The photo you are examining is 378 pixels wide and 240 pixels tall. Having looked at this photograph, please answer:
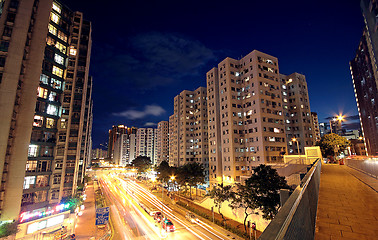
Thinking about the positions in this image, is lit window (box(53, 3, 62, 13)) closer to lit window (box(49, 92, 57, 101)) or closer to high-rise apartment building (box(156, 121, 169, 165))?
lit window (box(49, 92, 57, 101))

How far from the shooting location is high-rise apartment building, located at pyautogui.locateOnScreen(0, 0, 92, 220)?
29203 mm

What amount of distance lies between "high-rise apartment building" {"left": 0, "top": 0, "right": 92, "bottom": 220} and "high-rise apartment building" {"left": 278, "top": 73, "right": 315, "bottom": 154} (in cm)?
6985

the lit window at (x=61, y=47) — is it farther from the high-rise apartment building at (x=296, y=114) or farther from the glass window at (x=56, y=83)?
the high-rise apartment building at (x=296, y=114)

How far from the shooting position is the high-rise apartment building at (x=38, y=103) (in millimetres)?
29203

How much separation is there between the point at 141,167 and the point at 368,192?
99.9 m

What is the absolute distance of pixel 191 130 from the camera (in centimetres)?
8919

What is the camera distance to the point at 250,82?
5972 centimetres

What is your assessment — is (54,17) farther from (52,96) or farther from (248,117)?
(248,117)

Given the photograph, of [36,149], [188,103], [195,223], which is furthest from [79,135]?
[188,103]

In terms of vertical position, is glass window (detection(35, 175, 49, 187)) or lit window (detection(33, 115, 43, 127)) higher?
lit window (detection(33, 115, 43, 127))

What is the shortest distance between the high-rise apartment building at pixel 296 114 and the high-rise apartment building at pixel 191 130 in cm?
3381

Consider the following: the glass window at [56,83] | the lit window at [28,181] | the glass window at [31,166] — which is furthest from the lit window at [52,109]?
the lit window at [28,181]

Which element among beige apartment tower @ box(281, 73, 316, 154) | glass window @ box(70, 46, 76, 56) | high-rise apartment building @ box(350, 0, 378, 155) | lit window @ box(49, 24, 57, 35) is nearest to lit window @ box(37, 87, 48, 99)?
glass window @ box(70, 46, 76, 56)

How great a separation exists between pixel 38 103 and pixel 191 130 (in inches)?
2468
